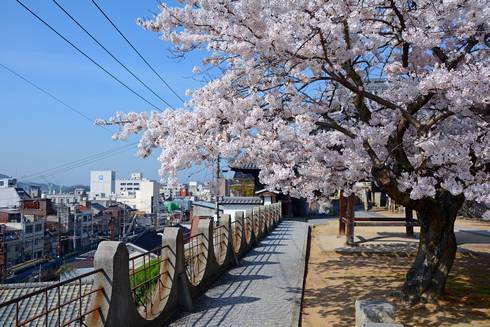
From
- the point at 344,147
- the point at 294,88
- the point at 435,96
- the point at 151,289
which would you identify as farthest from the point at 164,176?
the point at 435,96

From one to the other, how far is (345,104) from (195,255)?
4.38 m

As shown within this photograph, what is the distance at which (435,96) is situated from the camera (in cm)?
811

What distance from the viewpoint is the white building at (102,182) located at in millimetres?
141887

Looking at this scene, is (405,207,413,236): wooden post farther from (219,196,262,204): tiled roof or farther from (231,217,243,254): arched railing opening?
(219,196,262,204): tiled roof

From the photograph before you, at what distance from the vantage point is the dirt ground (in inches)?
339

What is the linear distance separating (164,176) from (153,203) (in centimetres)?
8388

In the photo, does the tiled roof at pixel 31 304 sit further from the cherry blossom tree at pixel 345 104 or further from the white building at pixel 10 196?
the white building at pixel 10 196

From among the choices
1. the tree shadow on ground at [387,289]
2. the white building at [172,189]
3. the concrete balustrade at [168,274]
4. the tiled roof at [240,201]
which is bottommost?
the tree shadow on ground at [387,289]

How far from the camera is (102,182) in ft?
475

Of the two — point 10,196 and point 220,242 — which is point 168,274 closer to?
point 220,242

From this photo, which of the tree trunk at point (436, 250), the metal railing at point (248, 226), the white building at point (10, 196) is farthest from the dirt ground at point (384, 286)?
the white building at point (10, 196)

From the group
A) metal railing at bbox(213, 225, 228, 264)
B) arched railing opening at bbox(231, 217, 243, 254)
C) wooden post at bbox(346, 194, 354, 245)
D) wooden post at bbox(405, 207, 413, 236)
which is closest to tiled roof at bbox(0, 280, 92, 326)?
metal railing at bbox(213, 225, 228, 264)

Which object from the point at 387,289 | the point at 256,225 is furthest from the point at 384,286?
the point at 256,225

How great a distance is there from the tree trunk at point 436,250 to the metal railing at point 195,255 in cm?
415
